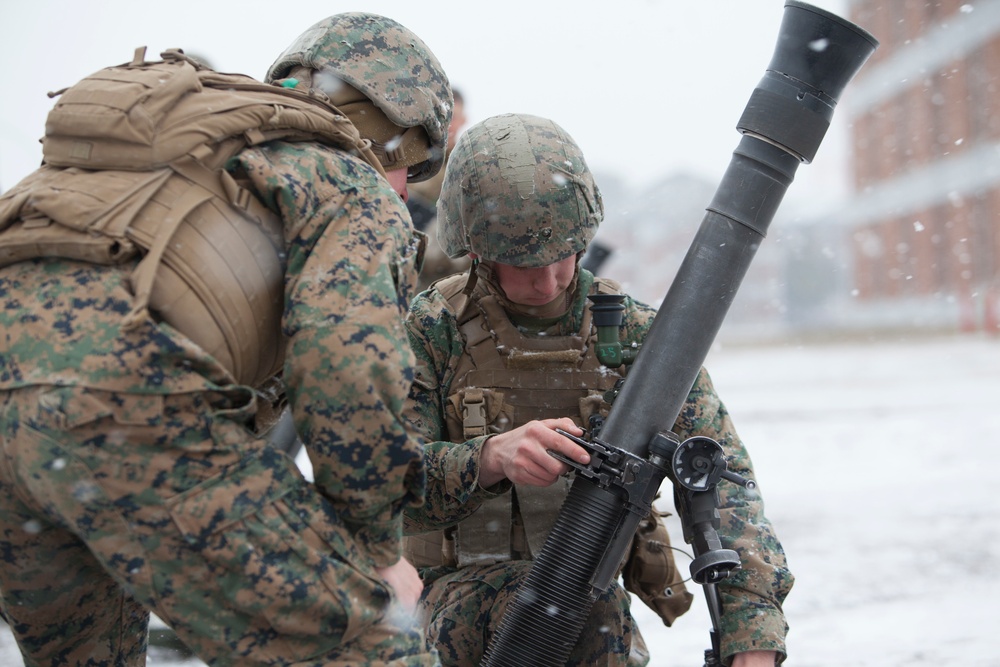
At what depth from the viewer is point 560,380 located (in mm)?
2688

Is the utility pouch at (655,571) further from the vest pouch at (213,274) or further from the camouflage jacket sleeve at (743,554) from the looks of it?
the vest pouch at (213,274)

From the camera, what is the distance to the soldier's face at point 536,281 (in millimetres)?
2660

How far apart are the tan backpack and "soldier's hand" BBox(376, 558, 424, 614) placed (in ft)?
1.54

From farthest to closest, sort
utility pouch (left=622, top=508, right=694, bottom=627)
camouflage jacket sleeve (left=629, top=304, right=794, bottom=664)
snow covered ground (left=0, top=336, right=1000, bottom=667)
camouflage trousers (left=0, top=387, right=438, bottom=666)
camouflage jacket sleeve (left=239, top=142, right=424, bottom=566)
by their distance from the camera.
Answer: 1. snow covered ground (left=0, top=336, right=1000, bottom=667)
2. utility pouch (left=622, top=508, right=694, bottom=627)
3. camouflage jacket sleeve (left=629, top=304, right=794, bottom=664)
4. camouflage jacket sleeve (left=239, top=142, right=424, bottom=566)
5. camouflage trousers (left=0, top=387, right=438, bottom=666)

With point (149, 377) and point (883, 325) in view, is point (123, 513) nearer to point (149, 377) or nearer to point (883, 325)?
point (149, 377)

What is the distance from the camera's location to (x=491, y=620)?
2633 millimetres

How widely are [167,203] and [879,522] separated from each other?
561cm

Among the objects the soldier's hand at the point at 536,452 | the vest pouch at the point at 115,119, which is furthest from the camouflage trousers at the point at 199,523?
the soldier's hand at the point at 536,452

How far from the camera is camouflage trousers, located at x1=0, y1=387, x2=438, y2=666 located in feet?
5.52

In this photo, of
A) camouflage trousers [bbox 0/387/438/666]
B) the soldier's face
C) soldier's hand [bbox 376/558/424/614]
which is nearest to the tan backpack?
camouflage trousers [bbox 0/387/438/666]

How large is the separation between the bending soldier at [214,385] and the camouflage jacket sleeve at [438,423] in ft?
1.58

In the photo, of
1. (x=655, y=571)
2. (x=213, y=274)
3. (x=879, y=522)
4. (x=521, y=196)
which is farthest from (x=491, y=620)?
(x=879, y=522)

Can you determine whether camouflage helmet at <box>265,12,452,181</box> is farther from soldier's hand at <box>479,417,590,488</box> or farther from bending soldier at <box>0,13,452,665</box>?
soldier's hand at <box>479,417,590,488</box>

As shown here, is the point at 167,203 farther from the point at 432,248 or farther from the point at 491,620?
the point at 432,248
